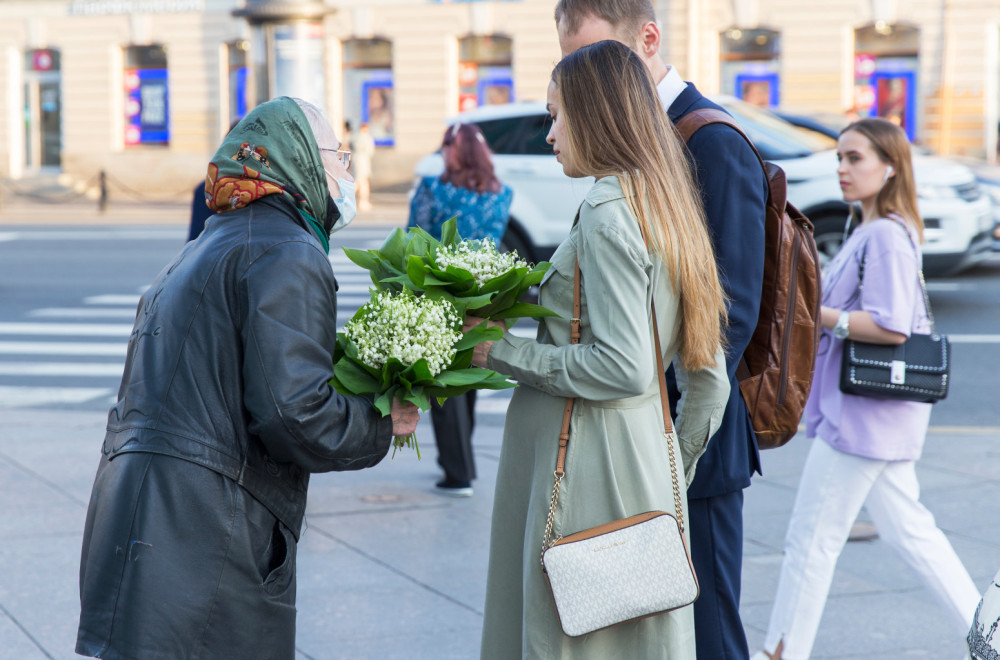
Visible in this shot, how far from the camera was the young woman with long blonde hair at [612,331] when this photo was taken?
2.54 m

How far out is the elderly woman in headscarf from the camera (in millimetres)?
2430

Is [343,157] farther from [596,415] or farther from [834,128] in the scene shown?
[834,128]

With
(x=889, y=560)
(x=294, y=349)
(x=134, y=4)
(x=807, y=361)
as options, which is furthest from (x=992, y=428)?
(x=134, y=4)

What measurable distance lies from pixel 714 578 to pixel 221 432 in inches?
50.3

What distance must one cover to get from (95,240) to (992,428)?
17.2 metres

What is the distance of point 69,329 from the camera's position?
12.4 m

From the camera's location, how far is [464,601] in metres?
4.57

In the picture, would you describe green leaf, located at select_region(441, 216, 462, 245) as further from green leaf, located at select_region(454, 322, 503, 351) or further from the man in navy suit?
the man in navy suit

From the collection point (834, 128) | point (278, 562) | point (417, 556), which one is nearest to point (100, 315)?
point (834, 128)

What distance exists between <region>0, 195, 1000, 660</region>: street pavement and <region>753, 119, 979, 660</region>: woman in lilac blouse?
1.07 ft

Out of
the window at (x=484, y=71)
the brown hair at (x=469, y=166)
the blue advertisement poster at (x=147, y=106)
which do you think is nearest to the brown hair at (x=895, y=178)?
the brown hair at (x=469, y=166)

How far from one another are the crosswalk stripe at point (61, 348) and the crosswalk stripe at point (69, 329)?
19.7 inches

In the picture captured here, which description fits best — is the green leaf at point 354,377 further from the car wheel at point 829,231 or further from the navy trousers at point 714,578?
the car wheel at point 829,231

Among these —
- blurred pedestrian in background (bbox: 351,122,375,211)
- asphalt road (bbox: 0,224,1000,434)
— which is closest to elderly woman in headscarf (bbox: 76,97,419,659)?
A: asphalt road (bbox: 0,224,1000,434)
